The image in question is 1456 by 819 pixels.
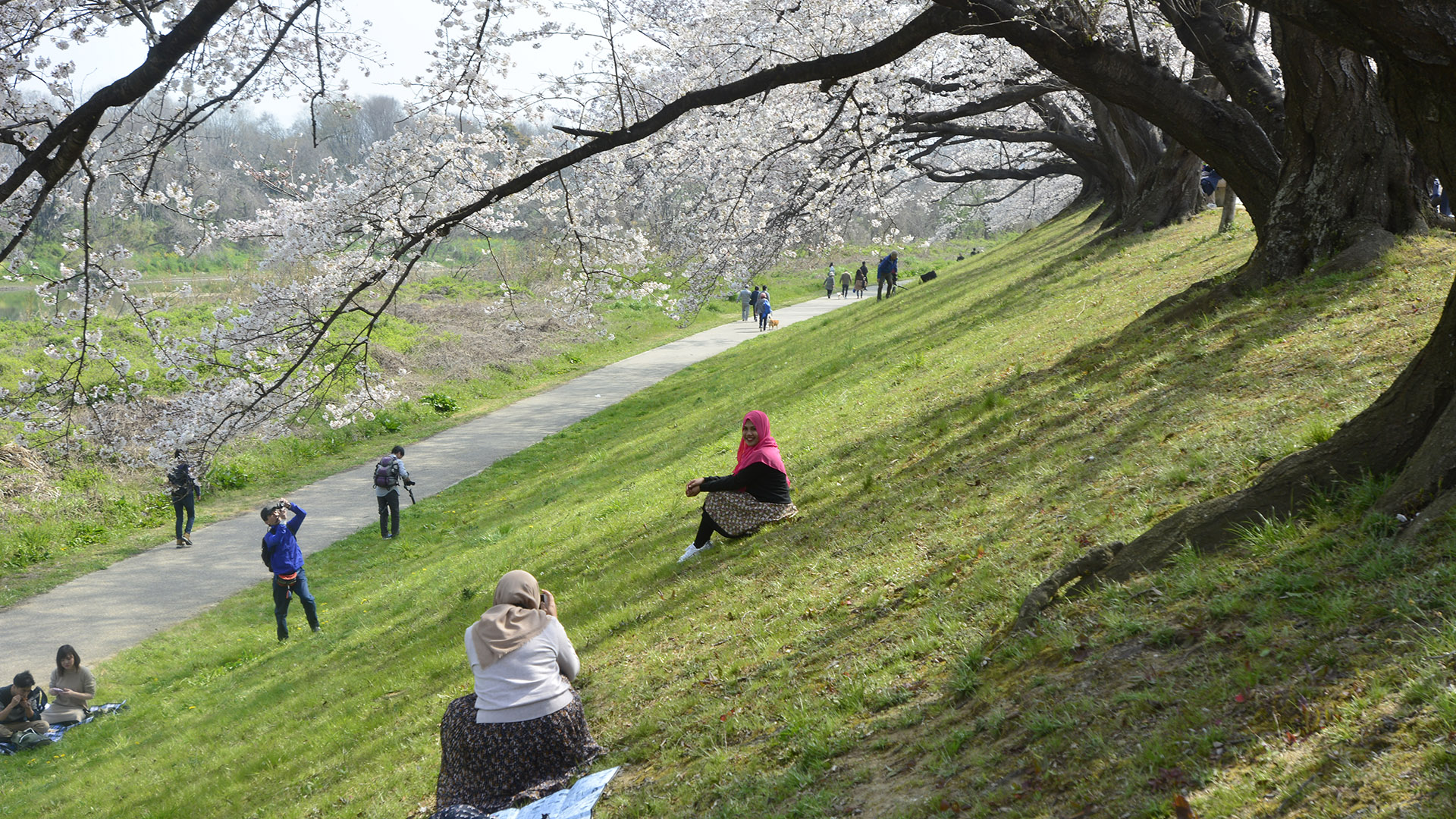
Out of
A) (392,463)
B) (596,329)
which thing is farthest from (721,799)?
(392,463)

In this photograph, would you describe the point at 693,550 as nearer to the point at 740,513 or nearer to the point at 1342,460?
the point at 740,513

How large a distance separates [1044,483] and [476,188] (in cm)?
610

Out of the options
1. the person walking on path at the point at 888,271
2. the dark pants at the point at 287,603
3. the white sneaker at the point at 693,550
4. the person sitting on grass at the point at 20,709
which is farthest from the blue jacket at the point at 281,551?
the person walking on path at the point at 888,271

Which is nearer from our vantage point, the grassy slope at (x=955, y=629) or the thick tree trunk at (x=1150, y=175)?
the grassy slope at (x=955, y=629)

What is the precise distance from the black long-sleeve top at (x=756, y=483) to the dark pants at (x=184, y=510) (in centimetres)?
1012

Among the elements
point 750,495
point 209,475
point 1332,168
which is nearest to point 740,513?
point 750,495

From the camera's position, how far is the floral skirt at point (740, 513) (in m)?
7.58

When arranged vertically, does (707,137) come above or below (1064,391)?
above

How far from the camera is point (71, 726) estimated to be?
952cm

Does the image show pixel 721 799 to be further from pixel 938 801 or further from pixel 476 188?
pixel 476 188

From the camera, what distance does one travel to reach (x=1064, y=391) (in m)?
7.89

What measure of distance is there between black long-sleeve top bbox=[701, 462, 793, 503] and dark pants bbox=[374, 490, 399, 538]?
311 inches

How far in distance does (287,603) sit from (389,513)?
12.4 ft

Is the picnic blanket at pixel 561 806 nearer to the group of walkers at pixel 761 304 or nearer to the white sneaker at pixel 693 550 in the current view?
the white sneaker at pixel 693 550
